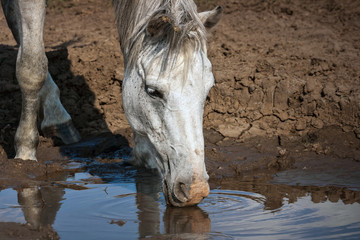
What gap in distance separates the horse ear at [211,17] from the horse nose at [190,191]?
3.82 ft

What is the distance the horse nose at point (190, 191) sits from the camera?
2965 millimetres

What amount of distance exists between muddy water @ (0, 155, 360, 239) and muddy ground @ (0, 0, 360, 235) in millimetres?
513

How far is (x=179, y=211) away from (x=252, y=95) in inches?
111

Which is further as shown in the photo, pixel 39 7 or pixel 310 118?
pixel 310 118

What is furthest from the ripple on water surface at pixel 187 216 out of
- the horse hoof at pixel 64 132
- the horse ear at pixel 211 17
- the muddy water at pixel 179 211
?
the horse hoof at pixel 64 132

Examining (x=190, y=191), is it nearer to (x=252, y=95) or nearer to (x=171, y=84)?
(x=171, y=84)

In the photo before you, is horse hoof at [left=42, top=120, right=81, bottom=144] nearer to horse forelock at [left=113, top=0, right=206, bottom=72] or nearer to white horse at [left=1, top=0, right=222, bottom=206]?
white horse at [left=1, top=0, right=222, bottom=206]

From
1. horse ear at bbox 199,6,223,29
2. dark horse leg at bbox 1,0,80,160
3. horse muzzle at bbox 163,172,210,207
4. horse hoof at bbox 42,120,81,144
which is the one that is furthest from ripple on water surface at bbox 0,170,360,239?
horse hoof at bbox 42,120,81,144

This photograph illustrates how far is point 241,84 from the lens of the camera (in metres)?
5.95

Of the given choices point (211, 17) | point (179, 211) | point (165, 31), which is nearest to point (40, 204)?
point (179, 211)

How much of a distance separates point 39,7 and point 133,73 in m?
1.35

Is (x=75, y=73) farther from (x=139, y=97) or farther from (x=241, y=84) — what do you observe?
(x=139, y=97)

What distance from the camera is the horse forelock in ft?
10.3

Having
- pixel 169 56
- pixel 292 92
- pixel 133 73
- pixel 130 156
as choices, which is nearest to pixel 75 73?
pixel 130 156
